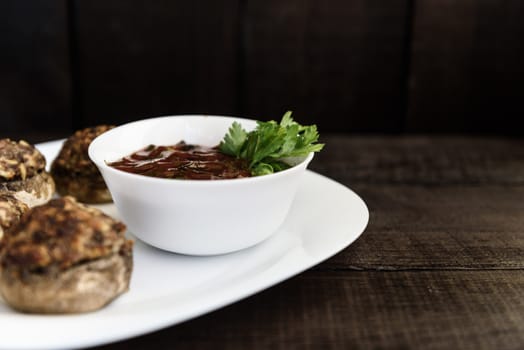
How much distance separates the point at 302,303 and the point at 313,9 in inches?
122

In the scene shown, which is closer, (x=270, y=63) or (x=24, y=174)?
(x=24, y=174)

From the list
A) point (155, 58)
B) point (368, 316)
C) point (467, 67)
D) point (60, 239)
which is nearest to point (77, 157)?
point (60, 239)

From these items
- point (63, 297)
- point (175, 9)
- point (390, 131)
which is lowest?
point (390, 131)

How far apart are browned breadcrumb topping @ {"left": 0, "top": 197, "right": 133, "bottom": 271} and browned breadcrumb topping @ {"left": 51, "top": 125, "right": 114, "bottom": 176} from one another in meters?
0.77

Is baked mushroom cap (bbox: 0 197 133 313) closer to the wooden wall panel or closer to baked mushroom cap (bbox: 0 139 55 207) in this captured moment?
baked mushroom cap (bbox: 0 139 55 207)

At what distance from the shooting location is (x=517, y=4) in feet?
14.6

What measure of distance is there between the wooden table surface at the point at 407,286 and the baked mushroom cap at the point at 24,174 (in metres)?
0.89

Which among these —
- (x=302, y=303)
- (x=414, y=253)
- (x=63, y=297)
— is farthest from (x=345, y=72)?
(x=63, y=297)

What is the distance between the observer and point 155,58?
4.56 m

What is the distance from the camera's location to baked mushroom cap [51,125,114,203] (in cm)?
249

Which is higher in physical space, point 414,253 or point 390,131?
point 414,253

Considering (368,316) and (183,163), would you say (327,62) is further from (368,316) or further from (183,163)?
(368,316)

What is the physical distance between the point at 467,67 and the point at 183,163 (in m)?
3.18

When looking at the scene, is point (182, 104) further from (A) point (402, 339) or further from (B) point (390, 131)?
(A) point (402, 339)
